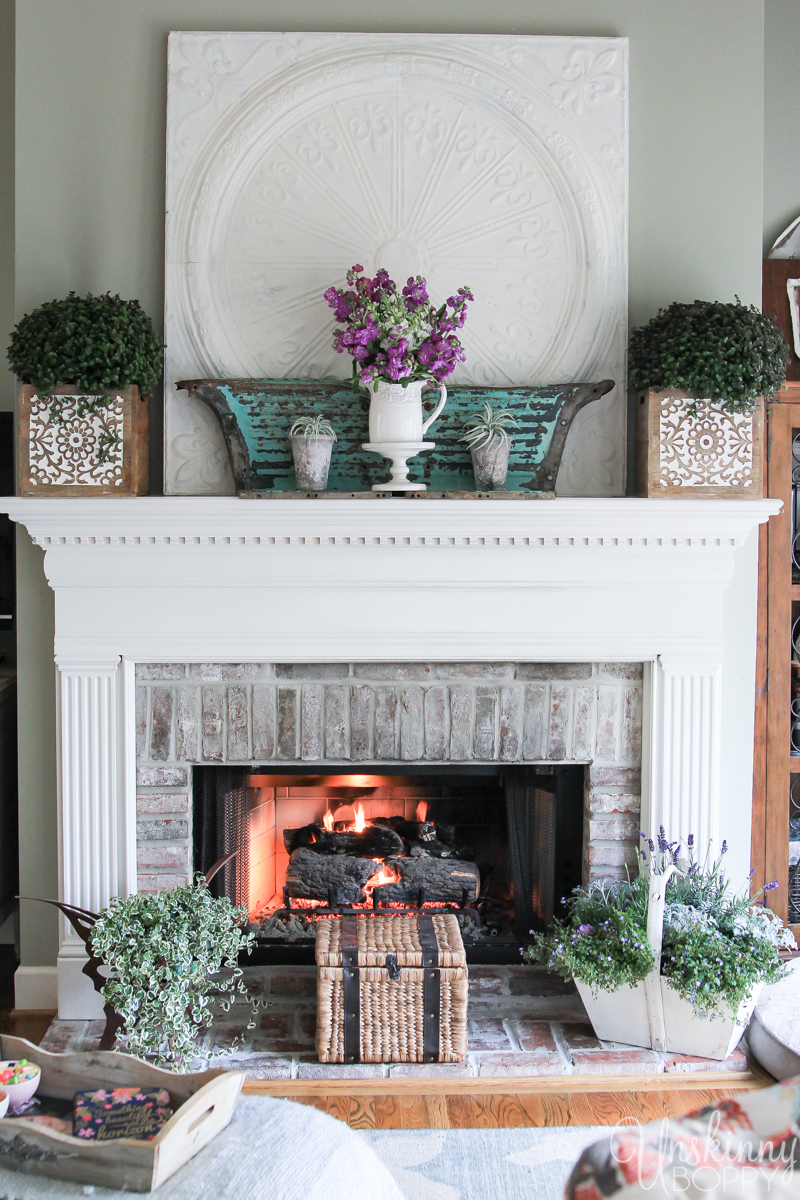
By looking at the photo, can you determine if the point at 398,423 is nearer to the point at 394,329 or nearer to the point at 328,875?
the point at 394,329

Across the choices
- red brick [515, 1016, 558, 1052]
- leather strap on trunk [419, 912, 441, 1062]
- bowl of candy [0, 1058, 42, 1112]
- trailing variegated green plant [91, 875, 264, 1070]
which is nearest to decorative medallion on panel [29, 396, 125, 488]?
trailing variegated green plant [91, 875, 264, 1070]

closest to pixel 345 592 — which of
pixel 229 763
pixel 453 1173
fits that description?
pixel 229 763

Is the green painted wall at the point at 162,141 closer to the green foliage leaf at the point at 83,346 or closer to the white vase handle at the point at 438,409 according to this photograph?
the green foliage leaf at the point at 83,346

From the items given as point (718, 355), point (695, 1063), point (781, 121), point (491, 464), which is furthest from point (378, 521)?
point (781, 121)

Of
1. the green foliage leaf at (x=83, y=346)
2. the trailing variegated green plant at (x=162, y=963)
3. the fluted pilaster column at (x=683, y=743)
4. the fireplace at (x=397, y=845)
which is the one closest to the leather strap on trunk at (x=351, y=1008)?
the trailing variegated green plant at (x=162, y=963)

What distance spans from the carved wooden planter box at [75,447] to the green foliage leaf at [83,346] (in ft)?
0.20

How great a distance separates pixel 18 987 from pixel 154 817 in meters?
0.65

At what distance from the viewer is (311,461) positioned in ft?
7.89

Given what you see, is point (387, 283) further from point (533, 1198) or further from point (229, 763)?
point (533, 1198)

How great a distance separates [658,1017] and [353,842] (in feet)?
3.31

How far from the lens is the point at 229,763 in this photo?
8.51 feet

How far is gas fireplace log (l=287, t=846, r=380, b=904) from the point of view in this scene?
9.29 feet

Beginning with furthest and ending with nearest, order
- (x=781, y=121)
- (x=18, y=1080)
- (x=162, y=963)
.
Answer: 1. (x=781, y=121)
2. (x=162, y=963)
3. (x=18, y=1080)

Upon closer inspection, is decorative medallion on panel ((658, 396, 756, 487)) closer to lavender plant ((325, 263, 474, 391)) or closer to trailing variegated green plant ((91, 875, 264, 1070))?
lavender plant ((325, 263, 474, 391))
